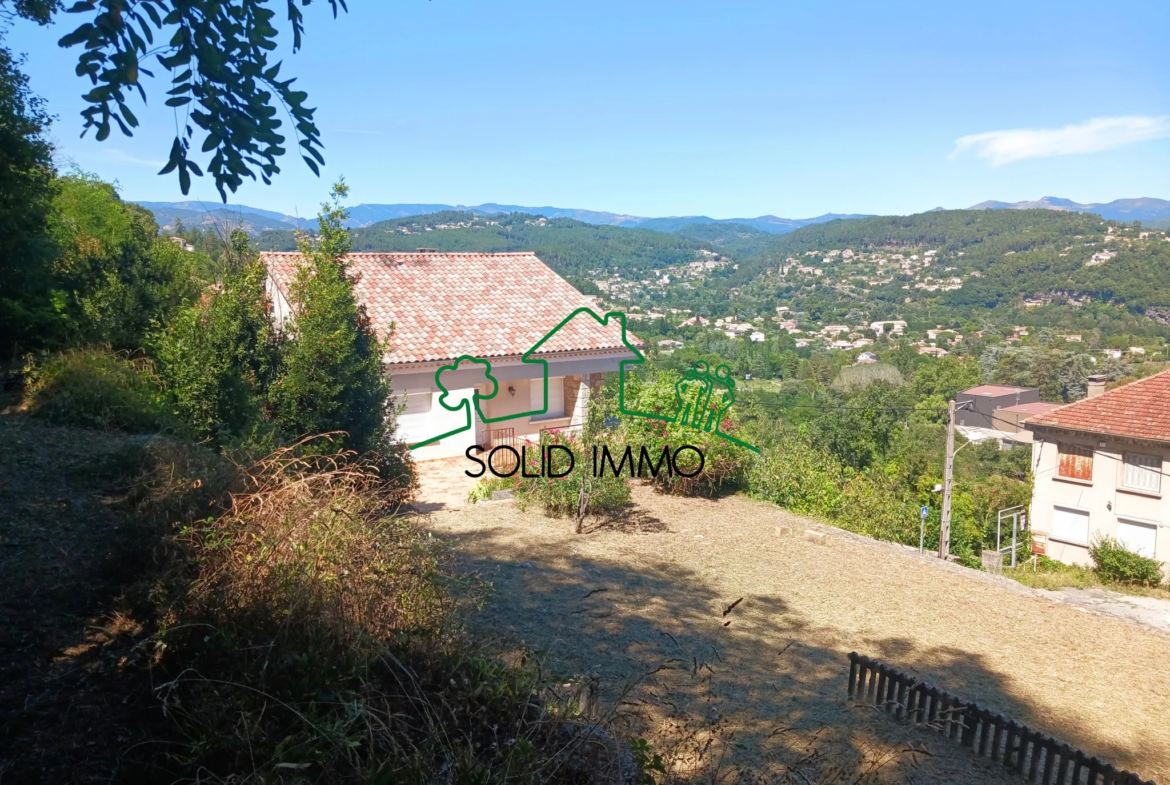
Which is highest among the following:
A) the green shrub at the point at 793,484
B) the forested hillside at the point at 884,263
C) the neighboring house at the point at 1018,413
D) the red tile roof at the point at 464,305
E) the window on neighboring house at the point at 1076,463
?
the forested hillside at the point at 884,263

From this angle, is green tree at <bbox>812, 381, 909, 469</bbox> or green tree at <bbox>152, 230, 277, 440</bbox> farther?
green tree at <bbox>812, 381, 909, 469</bbox>

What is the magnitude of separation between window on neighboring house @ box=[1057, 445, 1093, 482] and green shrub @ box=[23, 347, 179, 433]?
82.5 ft

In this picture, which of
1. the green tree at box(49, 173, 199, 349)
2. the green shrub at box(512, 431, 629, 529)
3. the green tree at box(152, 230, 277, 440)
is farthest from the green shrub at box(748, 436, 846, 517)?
the green tree at box(49, 173, 199, 349)

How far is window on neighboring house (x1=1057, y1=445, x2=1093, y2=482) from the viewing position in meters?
23.1

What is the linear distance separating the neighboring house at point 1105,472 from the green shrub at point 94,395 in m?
24.4

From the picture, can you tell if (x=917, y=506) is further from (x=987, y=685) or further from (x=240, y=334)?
(x=240, y=334)

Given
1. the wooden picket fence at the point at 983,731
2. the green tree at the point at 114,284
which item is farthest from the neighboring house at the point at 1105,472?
the green tree at the point at 114,284

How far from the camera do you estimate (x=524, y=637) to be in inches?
251

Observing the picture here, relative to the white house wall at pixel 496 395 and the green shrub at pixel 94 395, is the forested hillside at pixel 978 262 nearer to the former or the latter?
the white house wall at pixel 496 395

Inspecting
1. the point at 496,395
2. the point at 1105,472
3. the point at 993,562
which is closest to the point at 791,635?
the point at 496,395

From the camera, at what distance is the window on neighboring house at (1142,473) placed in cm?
2139

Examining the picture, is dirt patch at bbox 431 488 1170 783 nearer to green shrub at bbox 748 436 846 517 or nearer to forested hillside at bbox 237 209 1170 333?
green shrub at bbox 748 436 846 517

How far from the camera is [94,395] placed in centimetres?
848

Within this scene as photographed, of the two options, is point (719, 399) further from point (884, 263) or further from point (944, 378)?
point (884, 263)
